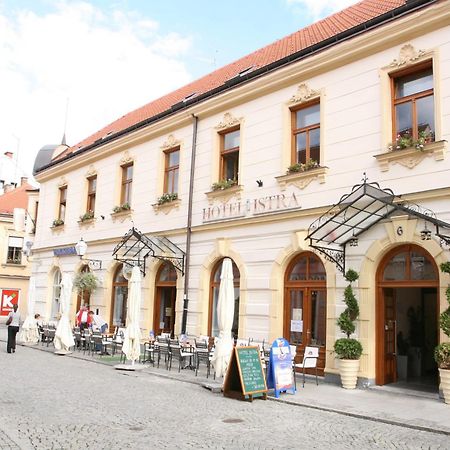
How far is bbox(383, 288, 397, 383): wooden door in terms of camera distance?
36.9ft

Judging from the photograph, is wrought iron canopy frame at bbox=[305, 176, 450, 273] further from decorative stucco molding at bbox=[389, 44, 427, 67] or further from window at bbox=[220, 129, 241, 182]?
window at bbox=[220, 129, 241, 182]

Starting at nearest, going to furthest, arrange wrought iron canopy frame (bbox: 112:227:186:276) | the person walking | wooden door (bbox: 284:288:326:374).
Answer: wooden door (bbox: 284:288:326:374)
the person walking
wrought iron canopy frame (bbox: 112:227:186:276)

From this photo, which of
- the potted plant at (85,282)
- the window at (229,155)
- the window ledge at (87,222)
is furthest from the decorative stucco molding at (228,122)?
the potted plant at (85,282)

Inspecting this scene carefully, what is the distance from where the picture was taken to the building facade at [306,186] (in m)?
10.8

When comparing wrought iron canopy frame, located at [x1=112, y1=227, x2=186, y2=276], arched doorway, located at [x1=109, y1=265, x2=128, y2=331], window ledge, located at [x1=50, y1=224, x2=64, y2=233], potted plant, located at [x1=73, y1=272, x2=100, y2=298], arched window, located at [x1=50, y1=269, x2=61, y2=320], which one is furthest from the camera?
arched window, located at [x1=50, y1=269, x2=61, y2=320]

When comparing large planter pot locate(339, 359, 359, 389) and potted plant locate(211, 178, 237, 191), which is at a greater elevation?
potted plant locate(211, 178, 237, 191)

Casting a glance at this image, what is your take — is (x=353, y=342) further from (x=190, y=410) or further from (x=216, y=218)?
(x=216, y=218)

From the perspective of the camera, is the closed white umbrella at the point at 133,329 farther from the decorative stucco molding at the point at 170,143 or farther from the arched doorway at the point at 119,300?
the decorative stucco molding at the point at 170,143

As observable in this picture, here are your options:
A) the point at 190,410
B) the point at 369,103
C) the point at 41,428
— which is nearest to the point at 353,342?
the point at 190,410

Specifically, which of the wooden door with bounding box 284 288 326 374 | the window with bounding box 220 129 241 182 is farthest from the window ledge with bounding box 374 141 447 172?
the window with bounding box 220 129 241 182

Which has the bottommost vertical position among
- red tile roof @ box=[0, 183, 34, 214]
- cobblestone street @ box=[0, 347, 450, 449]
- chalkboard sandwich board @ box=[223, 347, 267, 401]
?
cobblestone street @ box=[0, 347, 450, 449]

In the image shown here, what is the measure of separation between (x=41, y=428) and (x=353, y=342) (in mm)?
6391

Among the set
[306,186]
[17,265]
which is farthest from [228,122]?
[17,265]

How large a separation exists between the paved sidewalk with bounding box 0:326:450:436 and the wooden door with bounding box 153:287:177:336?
4668 millimetres
